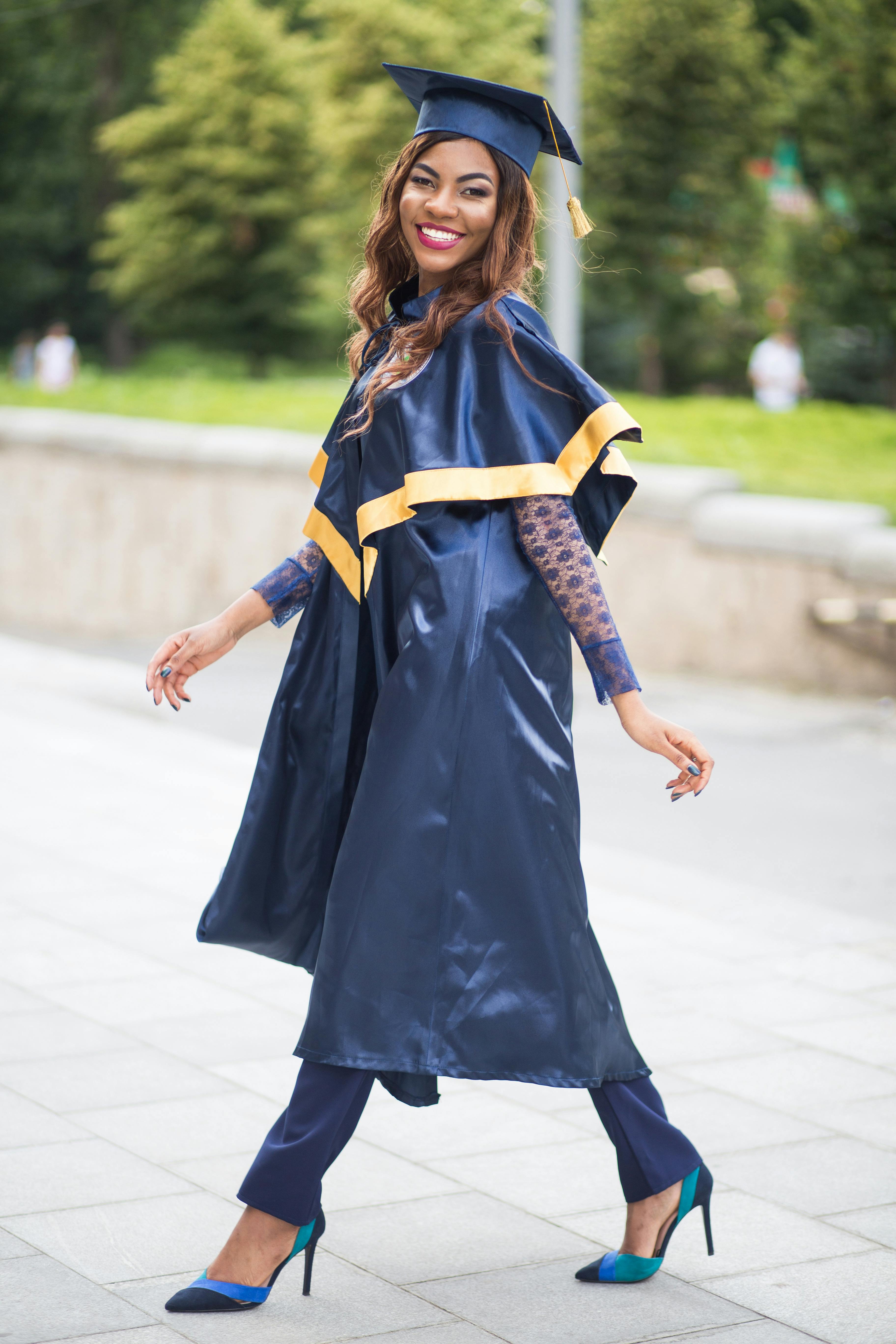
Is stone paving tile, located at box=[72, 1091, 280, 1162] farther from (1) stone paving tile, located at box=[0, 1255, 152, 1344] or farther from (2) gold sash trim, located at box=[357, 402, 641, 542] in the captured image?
(2) gold sash trim, located at box=[357, 402, 641, 542]

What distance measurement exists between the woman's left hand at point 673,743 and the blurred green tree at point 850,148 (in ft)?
35.9

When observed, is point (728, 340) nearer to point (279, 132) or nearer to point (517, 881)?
point (279, 132)

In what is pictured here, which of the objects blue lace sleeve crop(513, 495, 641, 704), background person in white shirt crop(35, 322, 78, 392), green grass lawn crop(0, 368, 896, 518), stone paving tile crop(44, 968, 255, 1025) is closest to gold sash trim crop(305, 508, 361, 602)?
blue lace sleeve crop(513, 495, 641, 704)

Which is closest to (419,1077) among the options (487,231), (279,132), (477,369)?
(477,369)

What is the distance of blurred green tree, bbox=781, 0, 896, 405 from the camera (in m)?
12.7

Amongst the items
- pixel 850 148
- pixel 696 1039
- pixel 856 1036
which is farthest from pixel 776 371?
pixel 696 1039

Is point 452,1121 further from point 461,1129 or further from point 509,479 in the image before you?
point 509,479

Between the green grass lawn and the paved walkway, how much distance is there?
573cm

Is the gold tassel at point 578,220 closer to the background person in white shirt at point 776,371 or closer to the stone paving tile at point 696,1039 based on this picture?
the stone paving tile at point 696,1039

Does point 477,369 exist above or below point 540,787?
above

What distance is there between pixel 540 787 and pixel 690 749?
24cm

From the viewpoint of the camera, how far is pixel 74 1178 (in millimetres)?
3299

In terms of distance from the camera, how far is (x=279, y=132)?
34281mm

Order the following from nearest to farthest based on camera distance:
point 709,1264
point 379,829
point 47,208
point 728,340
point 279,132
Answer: point 379,829
point 709,1264
point 279,132
point 728,340
point 47,208
